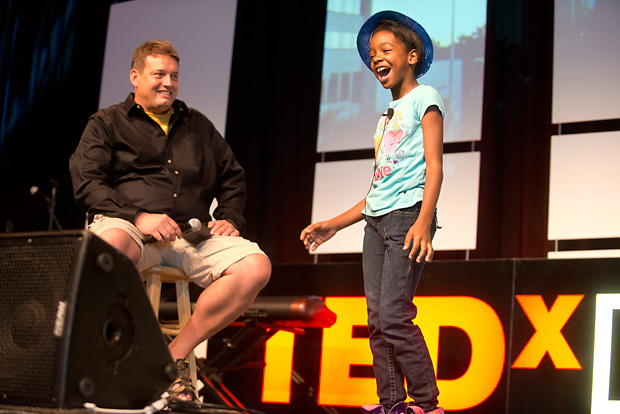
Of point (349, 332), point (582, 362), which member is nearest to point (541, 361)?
point (582, 362)

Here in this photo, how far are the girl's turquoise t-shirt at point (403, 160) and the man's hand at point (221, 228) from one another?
54cm

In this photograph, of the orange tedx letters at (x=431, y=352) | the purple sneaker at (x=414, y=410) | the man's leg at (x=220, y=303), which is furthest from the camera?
the orange tedx letters at (x=431, y=352)

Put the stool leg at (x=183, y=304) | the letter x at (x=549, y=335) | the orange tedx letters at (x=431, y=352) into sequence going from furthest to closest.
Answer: the orange tedx letters at (x=431, y=352) < the letter x at (x=549, y=335) < the stool leg at (x=183, y=304)

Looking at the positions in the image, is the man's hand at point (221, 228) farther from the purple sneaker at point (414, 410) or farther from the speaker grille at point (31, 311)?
the speaker grille at point (31, 311)

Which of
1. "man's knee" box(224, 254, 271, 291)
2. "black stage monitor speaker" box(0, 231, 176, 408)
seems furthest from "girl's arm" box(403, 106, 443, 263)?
"black stage monitor speaker" box(0, 231, 176, 408)

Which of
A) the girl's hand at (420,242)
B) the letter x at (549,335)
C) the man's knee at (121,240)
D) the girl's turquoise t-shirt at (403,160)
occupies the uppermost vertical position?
the girl's turquoise t-shirt at (403,160)

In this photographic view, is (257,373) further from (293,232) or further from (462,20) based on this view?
(462,20)

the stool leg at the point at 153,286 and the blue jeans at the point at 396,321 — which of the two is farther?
the stool leg at the point at 153,286

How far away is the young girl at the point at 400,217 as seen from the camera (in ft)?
6.97

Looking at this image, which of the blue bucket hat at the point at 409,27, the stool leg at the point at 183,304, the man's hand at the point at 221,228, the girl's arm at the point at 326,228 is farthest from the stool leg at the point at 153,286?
the blue bucket hat at the point at 409,27

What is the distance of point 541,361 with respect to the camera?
2.86 metres

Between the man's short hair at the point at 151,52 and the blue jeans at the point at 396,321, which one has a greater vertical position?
the man's short hair at the point at 151,52

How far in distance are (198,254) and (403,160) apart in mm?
810

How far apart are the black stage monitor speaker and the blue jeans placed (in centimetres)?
85
